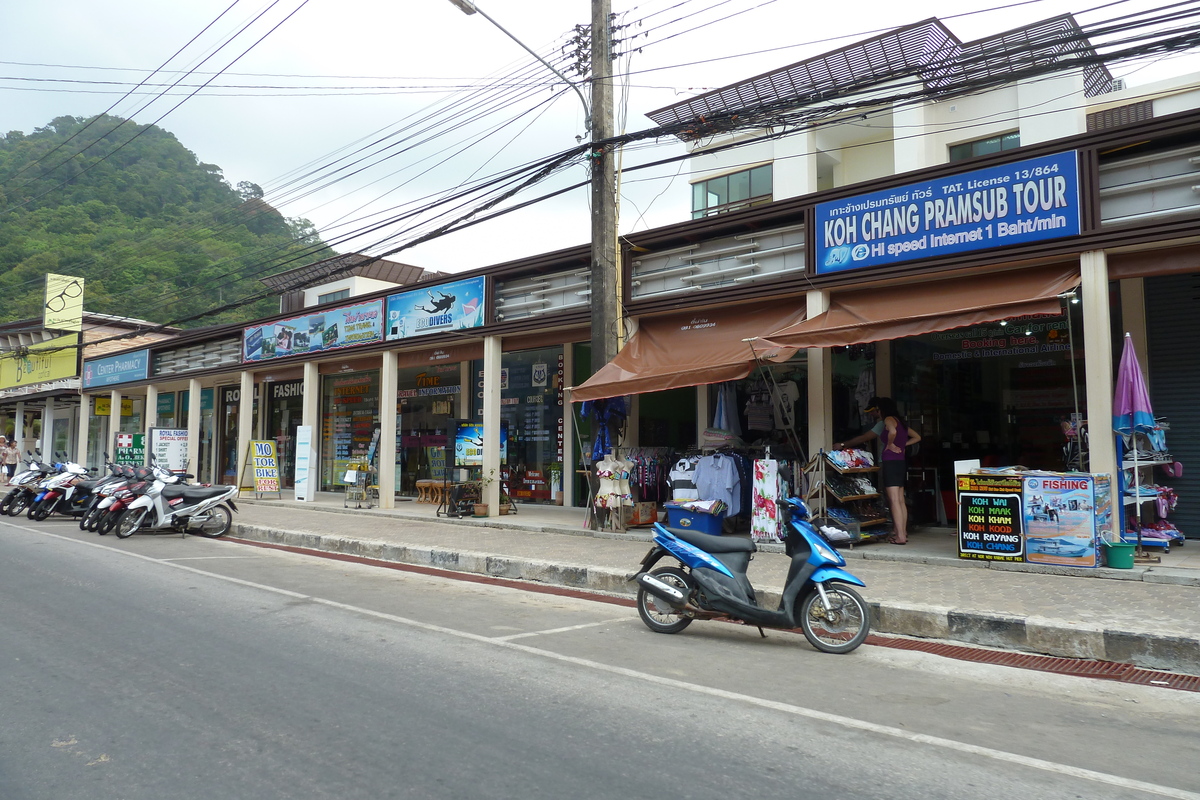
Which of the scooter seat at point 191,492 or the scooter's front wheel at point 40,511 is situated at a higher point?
the scooter seat at point 191,492

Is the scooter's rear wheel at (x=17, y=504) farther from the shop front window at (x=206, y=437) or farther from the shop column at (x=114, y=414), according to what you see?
the shop column at (x=114, y=414)

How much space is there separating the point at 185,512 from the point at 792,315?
10.9 meters

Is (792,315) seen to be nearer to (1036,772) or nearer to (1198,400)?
(1198,400)

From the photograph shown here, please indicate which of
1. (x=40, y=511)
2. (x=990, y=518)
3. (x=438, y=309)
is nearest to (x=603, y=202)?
(x=438, y=309)

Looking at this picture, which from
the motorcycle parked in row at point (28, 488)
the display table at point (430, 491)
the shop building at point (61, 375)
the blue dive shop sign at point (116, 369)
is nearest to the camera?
the motorcycle parked in row at point (28, 488)

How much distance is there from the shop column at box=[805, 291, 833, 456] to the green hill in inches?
754

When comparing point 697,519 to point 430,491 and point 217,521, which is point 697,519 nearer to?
point 217,521

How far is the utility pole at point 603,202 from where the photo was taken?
489 inches

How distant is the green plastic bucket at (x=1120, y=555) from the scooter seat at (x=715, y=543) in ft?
14.1

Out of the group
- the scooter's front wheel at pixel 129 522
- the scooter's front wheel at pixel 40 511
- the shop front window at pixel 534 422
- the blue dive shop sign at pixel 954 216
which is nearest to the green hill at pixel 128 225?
the scooter's front wheel at pixel 40 511

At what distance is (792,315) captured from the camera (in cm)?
1144

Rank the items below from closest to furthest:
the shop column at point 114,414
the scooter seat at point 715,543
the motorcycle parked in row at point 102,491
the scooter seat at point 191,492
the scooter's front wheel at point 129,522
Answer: the scooter seat at point 715,543
the scooter's front wheel at point 129,522
the scooter seat at point 191,492
the motorcycle parked in row at point 102,491
the shop column at point 114,414

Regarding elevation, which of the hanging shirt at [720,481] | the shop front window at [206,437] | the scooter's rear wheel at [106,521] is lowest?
the scooter's rear wheel at [106,521]

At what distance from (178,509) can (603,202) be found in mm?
9113
